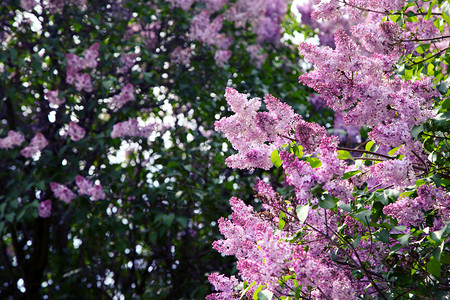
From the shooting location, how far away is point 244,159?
190 centimetres

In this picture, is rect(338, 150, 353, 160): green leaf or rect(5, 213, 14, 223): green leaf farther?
rect(5, 213, 14, 223): green leaf

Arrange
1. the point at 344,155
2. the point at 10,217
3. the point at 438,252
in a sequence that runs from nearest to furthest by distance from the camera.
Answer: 1. the point at 438,252
2. the point at 344,155
3. the point at 10,217

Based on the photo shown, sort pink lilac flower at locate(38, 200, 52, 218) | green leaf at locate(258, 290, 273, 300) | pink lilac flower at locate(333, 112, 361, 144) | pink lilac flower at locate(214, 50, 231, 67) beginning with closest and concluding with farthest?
1. green leaf at locate(258, 290, 273, 300)
2. pink lilac flower at locate(38, 200, 52, 218)
3. pink lilac flower at locate(333, 112, 361, 144)
4. pink lilac flower at locate(214, 50, 231, 67)

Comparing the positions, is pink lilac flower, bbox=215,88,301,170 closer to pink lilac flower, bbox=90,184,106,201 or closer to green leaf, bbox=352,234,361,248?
green leaf, bbox=352,234,361,248

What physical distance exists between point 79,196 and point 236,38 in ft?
8.44

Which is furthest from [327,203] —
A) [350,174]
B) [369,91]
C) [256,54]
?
[256,54]

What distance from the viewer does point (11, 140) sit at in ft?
15.2

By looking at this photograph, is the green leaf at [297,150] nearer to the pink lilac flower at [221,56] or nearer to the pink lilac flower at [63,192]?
the pink lilac flower at [63,192]

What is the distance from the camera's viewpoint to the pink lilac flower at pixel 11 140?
15.1 feet

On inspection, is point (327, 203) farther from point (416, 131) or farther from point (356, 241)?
point (416, 131)

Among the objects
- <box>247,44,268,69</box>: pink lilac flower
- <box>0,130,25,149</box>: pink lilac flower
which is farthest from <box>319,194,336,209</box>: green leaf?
<box>247,44,268,69</box>: pink lilac flower

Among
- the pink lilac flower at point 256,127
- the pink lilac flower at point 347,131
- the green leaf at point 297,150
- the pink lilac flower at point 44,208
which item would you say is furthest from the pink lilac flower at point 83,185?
the green leaf at point 297,150

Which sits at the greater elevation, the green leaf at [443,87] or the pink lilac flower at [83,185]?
the pink lilac flower at [83,185]

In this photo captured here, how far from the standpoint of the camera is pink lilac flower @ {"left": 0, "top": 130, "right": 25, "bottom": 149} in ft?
15.1
